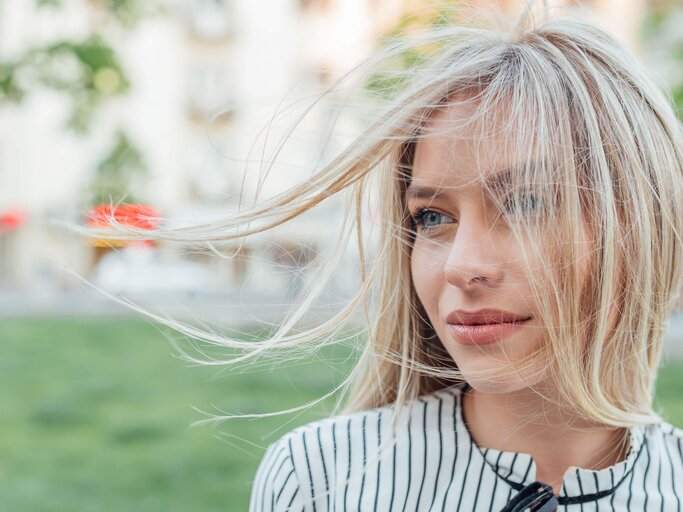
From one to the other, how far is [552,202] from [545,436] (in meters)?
0.35

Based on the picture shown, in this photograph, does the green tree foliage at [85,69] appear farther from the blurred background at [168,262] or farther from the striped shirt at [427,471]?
the striped shirt at [427,471]

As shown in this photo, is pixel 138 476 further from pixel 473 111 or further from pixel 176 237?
pixel 473 111

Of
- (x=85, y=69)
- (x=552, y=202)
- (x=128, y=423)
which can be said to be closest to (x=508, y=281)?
(x=552, y=202)

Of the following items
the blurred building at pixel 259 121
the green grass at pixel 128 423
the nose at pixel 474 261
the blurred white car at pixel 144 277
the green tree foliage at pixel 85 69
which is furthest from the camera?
the green tree foliage at pixel 85 69

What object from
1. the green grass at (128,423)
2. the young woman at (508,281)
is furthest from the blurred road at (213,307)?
the green grass at (128,423)

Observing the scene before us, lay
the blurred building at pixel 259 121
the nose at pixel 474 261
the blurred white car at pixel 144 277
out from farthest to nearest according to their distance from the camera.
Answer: the blurred white car at pixel 144 277
the blurred building at pixel 259 121
the nose at pixel 474 261

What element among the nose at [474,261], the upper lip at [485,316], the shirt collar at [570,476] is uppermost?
the nose at [474,261]

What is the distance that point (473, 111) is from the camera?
4.09ft

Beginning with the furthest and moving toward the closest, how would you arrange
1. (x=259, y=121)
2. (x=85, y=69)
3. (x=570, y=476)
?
(x=85, y=69) → (x=259, y=121) → (x=570, y=476)

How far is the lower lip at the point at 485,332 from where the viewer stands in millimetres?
1196

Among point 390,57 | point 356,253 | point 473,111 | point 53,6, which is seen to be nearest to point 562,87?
point 473,111

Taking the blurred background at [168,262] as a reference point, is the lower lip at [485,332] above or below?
below

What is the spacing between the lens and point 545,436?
4.36 feet

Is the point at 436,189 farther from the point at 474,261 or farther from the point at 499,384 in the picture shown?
the point at 499,384
